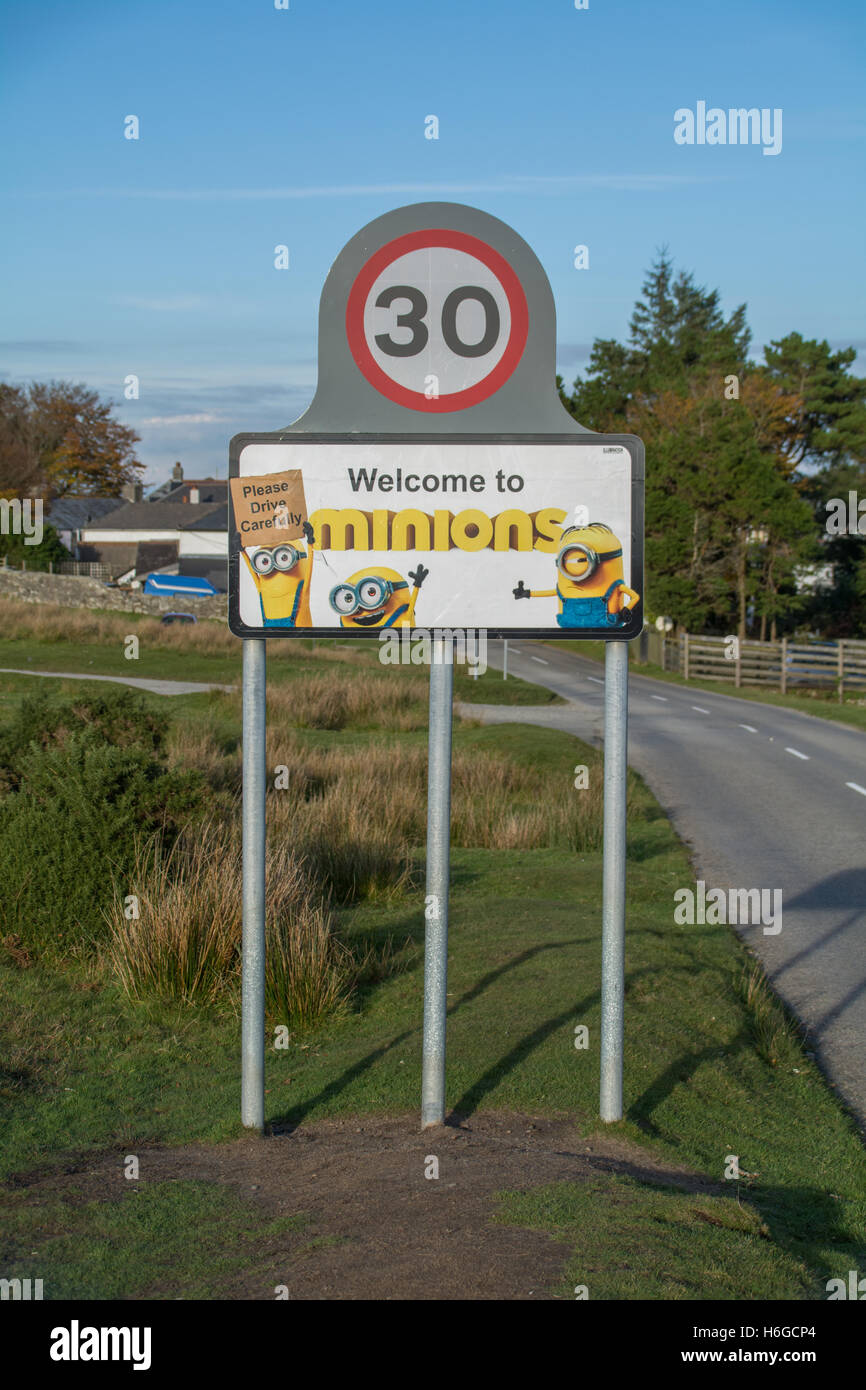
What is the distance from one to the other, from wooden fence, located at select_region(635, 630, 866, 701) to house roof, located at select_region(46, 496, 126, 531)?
196ft

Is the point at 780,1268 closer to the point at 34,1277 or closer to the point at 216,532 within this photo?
the point at 34,1277

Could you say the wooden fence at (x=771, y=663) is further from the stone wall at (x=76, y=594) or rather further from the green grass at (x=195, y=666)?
the stone wall at (x=76, y=594)

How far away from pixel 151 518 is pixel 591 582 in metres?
96.6

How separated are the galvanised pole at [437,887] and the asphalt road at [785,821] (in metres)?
2.21

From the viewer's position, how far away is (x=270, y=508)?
4.96m

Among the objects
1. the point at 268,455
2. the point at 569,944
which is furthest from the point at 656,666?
the point at 268,455

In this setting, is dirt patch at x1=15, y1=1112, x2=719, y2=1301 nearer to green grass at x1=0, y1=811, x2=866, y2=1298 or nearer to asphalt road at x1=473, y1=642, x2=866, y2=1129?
green grass at x1=0, y1=811, x2=866, y2=1298

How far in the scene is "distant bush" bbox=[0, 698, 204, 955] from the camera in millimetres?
7906

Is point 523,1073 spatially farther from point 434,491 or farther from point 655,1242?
point 434,491

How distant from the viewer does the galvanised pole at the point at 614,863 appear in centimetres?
495

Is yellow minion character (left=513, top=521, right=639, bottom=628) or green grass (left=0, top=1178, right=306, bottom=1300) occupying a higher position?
yellow minion character (left=513, top=521, right=639, bottom=628)

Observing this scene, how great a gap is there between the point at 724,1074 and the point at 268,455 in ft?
11.3

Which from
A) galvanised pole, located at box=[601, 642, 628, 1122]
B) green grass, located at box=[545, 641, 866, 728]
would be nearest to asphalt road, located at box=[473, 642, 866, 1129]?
green grass, located at box=[545, 641, 866, 728]

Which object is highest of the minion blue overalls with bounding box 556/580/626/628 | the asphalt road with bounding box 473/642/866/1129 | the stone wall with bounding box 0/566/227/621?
the stone wall with bounding box 0/566/227/621
